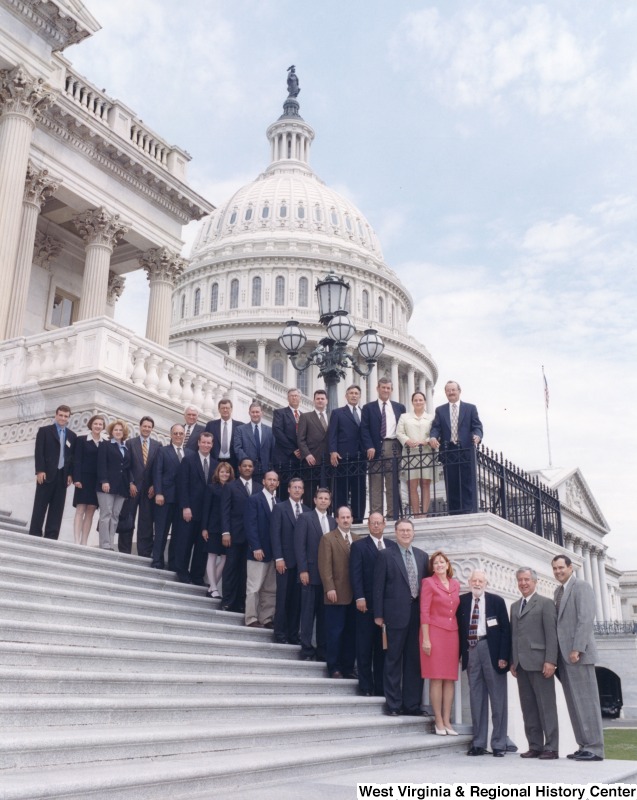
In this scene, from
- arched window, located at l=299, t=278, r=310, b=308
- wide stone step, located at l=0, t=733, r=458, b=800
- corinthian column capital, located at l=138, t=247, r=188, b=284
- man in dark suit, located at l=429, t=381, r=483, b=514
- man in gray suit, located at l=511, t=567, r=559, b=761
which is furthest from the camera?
arched window, located at l=299, t=278, r=310, b=308

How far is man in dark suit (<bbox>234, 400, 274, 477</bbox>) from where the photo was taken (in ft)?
35.7

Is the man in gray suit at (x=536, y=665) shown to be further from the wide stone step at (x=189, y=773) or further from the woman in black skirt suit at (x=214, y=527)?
the woman in black skirt suit at (x=214, y=527)

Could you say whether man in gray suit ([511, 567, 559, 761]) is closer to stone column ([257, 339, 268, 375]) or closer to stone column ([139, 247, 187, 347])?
stone column ([139, 247, 187, 347])

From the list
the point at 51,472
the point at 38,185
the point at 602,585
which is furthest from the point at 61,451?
the point at 602,585

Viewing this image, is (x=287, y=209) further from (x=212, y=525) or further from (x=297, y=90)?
(x=212, y=525)

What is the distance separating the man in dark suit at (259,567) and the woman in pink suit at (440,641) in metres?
1.96

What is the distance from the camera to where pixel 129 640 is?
700cm

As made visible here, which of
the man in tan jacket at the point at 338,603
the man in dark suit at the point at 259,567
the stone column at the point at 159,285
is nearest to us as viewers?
the man in tan jacket at the point at 338,603

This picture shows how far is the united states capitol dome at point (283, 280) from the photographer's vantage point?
81.2 m

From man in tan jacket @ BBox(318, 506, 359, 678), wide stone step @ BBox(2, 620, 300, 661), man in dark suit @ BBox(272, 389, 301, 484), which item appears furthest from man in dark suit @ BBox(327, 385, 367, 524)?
wide stone step @ BBox(2, 620, 300, 661)

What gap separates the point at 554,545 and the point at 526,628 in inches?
121

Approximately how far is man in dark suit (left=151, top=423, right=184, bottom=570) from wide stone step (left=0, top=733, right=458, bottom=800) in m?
4.24

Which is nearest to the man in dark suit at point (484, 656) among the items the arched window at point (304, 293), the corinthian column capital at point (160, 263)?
the corinthian column capital at point (160, 263)

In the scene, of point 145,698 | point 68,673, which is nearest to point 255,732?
point 145,698
